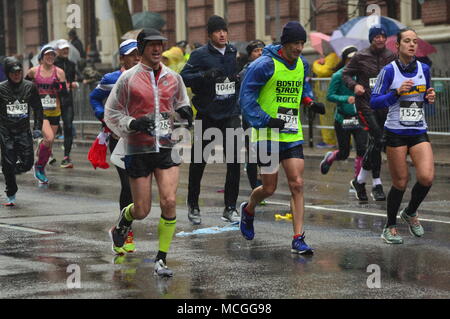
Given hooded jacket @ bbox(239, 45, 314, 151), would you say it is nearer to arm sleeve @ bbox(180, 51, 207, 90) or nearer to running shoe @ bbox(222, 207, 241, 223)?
arm sleeve @ bbox(180, 51, 207, 90)

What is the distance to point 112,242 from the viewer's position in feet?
32.1

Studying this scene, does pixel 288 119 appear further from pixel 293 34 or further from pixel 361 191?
pixel 361 191

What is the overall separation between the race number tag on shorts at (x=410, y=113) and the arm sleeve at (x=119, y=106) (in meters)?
2.64

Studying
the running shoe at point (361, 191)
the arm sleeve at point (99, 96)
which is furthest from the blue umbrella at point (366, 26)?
the arm sleeve at point (99, 96)

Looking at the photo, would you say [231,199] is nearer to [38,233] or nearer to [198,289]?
[38,233]

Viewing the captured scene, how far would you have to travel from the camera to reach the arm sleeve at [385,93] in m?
10.2

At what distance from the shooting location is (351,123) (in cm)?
1441

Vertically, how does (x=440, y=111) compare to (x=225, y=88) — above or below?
below

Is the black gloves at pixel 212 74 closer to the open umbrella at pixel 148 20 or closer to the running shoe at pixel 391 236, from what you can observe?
the running shoe at pixel 391 236

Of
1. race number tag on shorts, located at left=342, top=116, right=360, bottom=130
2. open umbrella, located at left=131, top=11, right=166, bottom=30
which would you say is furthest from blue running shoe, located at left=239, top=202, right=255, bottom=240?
open umbrella, located at left=131, top=11, right=166, bottom=30

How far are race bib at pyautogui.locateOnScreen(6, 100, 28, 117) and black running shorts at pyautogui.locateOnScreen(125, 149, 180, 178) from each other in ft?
17.3

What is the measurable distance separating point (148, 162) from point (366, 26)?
44.8 feet

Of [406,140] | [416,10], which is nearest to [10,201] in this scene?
[406,140]
